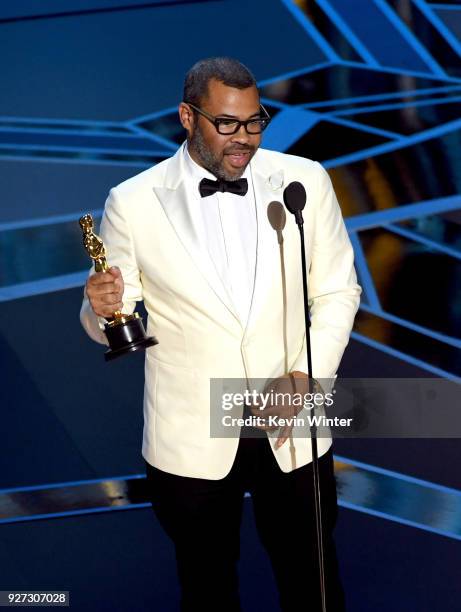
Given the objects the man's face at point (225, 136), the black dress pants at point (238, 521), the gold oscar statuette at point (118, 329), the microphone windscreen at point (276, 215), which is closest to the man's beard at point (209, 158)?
the man's face at point (225, 136)

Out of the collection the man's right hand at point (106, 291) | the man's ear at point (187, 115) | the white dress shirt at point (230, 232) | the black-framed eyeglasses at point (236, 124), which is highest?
the man's ear at point (187, 115)

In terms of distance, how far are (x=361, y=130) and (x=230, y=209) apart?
4.74ft

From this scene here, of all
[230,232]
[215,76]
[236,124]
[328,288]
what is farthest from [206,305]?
[215,76]

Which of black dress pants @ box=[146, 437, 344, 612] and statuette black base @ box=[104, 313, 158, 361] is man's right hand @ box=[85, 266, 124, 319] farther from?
black dress pants @ box=[146, 437, 344, 612]

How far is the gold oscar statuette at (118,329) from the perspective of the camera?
2.27 m

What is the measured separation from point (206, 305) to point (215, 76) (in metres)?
0.52

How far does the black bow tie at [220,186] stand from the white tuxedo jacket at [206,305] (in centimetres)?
4

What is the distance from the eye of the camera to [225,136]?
2398 mm

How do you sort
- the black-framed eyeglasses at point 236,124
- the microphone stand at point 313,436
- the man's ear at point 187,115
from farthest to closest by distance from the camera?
1. the man's ear at point 187,115
2. the black-framed eyeglasses at point 236,124
3. the microphone stand at point 313,436

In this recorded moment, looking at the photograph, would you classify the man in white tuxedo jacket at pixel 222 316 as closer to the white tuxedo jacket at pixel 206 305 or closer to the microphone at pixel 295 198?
the white tuxedo jacket at pixel 206 305

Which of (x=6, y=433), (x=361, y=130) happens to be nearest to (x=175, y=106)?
→ (x=361, y=130)

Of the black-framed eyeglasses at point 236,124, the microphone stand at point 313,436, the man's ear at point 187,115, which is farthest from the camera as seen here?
the man's ear at point 187,115

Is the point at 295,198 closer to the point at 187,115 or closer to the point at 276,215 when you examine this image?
the point at 276,215

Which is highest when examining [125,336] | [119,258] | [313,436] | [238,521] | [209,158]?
[209,158]
